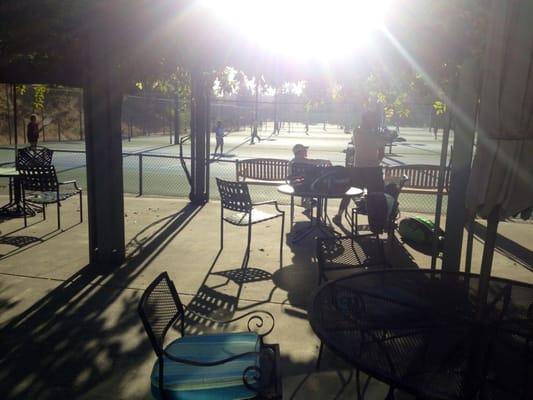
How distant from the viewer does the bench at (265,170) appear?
978 centimetres

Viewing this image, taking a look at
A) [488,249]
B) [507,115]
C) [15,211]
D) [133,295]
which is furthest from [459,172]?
[15,211]

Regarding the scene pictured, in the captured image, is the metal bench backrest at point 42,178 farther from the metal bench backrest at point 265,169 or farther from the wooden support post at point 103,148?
the metal bench backrest at point 265,169

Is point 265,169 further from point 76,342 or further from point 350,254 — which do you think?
point 76,342

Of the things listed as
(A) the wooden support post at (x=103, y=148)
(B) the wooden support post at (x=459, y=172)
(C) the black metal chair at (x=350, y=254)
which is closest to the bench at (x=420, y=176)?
(B) the wooden support post at (x=459, y=172)

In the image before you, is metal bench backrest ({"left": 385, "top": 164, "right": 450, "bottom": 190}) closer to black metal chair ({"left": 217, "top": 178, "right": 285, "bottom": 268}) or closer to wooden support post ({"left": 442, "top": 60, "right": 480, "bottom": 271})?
black metal chair ({"left": 217, "top": 178, "right": 285, "bottom": 268})

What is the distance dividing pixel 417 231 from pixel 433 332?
4112mm

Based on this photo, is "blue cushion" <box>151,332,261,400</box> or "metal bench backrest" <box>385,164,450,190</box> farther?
"metal bench backrest" <box>385,164,450,190</box>

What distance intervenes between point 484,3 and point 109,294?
4.30 m

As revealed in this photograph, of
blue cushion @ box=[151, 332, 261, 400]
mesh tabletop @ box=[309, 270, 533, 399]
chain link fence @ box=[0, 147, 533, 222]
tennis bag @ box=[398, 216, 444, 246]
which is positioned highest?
mesh tabletop @ box=[309, 270, 533, 399]

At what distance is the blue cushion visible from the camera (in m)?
2.32

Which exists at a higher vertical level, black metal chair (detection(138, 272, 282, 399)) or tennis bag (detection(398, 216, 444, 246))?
black metal chair (detection(138, 272, 282, 399))

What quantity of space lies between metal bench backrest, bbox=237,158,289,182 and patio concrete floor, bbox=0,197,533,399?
188cm

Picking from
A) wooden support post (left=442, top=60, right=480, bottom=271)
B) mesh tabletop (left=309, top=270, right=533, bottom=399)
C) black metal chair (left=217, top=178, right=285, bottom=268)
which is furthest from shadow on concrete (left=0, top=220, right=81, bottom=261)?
wooden support post (left=442, top=60, right=480, bottom=271)

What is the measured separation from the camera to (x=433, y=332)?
8.50ft
